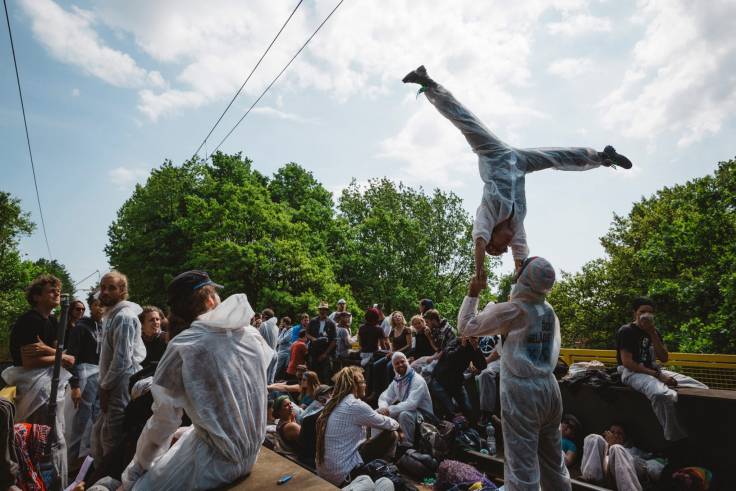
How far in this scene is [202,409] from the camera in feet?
7.73

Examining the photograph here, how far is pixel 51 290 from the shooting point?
4.47m

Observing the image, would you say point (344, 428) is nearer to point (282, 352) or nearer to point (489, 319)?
point (489, 319)

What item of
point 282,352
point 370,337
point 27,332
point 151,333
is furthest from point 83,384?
point 282,352

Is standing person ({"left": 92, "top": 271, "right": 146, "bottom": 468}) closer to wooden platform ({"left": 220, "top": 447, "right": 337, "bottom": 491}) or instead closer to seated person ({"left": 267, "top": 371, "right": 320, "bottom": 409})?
wooden platform ({"left": 220, "top": 447, "right": 337, "bottom": 491})

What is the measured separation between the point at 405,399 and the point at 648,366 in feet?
10.2

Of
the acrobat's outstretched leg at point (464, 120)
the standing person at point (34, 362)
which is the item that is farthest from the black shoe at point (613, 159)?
the standing person at point (34, 362)

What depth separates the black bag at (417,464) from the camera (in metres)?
5.32

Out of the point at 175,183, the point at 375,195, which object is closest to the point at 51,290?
the point at 175,183

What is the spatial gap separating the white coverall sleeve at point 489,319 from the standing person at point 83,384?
4380mm

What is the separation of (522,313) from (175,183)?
28507mm

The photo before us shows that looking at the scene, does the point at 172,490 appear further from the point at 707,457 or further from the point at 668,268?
the point at 668,268

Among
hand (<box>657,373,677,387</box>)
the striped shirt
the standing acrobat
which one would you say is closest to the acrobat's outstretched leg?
the standing acrobat

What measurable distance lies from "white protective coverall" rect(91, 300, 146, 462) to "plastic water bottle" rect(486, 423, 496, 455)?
14.7 feet

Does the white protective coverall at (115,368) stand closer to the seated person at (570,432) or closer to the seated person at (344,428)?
the seated person at (344,428)
